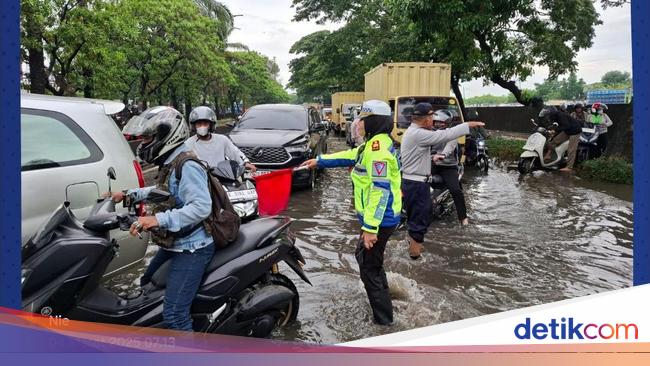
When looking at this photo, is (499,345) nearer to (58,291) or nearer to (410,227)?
(58,291)

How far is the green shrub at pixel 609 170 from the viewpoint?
10.9 meters

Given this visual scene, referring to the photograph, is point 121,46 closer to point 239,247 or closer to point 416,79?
point 416,79

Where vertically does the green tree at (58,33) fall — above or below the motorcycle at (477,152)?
above

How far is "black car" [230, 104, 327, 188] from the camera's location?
9.12 meters

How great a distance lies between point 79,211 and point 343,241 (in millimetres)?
3638

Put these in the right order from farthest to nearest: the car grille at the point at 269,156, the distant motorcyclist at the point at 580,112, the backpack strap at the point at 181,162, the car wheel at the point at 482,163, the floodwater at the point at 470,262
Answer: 1. the distant motorcyclist at the point at 580,112
2. the car wheel at the point at 482,163
3. the car grille at the point at 269,156
4. the floodwater at the point at 470,262
5. the backpack strap at the point at 181,162

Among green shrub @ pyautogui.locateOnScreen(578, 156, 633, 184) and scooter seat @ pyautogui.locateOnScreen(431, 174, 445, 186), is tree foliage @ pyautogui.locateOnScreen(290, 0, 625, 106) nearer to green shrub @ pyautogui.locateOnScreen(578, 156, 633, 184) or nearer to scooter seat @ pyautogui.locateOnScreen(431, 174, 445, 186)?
green shrub @ pyautogui.locateOnScreen(578, 156, 633, 184)

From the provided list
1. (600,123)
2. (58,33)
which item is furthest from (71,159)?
(600,123)

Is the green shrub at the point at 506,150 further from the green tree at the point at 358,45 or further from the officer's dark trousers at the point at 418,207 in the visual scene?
the officer's dark trousers at the point at 418,207

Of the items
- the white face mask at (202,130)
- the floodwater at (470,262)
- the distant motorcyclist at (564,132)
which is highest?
the distant motorcyclist at (564,132)

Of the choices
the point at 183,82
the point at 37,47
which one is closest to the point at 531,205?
the point at 37,47

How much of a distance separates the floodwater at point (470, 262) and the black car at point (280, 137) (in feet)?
2.40

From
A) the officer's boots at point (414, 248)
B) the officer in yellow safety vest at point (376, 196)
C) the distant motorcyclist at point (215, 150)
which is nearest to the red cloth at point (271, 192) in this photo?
the distant motorcyclist at point (215, 150)

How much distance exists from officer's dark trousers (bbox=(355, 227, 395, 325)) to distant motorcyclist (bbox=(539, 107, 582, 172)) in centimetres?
971
